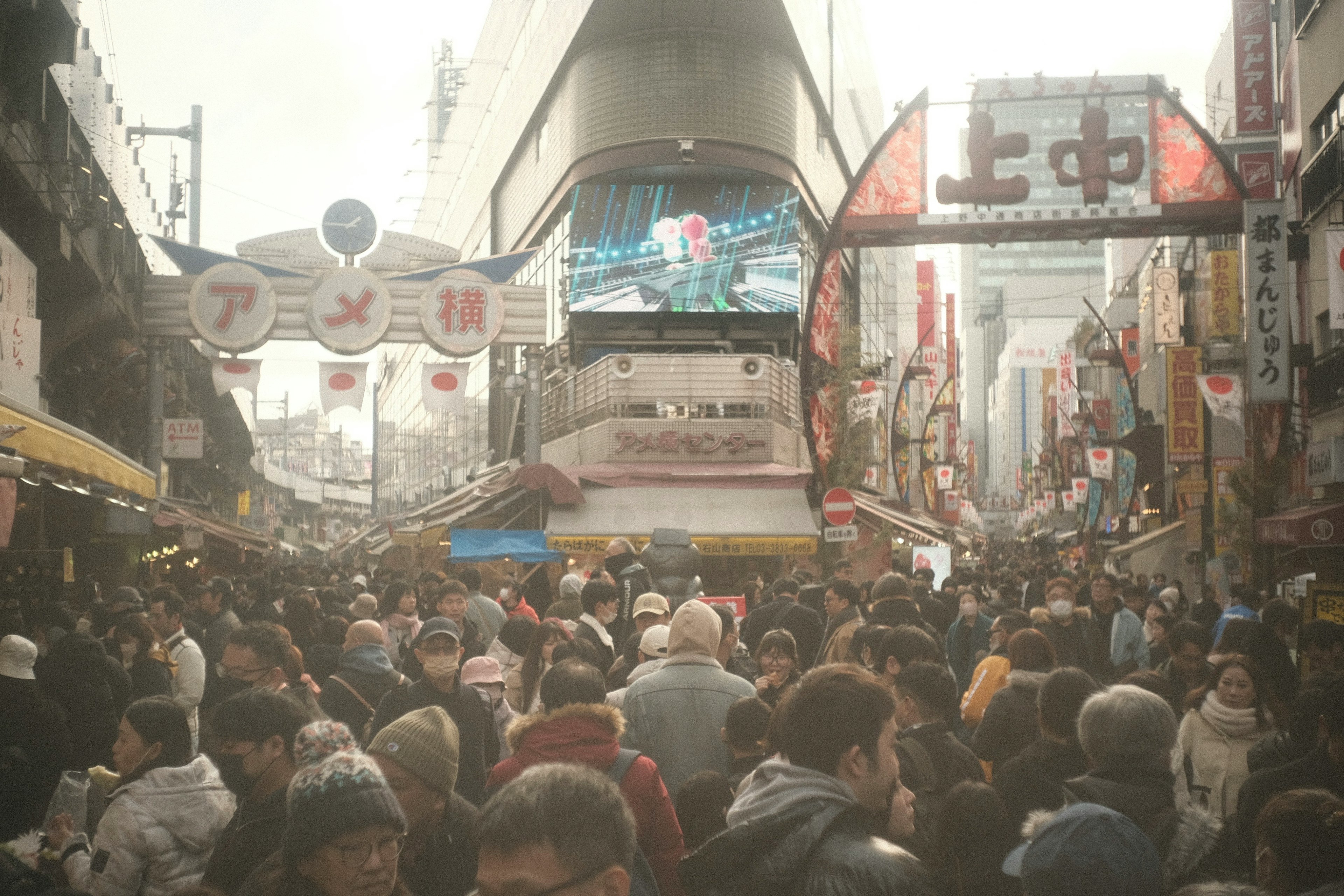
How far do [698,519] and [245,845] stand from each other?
2309cm

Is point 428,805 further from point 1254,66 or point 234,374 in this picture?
point 1254,66

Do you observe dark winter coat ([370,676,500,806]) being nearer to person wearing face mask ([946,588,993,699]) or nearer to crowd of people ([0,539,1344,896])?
crowd of people ([0,539,1344,896])

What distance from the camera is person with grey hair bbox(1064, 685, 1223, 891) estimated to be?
3.74 m

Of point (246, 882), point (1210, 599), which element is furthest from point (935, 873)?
point (1210, 599)

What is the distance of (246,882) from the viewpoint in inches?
130

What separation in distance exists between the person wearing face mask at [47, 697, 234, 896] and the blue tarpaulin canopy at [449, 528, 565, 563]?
1446 centimetres

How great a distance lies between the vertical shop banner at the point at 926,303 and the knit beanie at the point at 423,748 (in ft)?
257

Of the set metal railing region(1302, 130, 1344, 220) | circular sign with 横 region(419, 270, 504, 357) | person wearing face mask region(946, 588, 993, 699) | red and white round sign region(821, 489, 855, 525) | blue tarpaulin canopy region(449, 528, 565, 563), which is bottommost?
person wearing face mask region(946, 588, 993, 699)

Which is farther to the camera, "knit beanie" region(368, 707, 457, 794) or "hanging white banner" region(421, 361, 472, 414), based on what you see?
"hanging white banner" region(421, 361, 472, 414)

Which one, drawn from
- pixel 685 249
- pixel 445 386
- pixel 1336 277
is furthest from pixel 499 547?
pixel 685 249

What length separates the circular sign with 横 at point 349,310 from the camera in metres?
26.3

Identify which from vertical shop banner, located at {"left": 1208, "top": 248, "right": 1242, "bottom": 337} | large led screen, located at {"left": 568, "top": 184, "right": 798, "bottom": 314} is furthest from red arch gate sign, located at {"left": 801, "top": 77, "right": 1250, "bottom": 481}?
large led screen, located at {"left": 568, "top": 184, "right": 798, "bottom": 314}

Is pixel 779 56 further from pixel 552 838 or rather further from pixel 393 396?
pixel 393 396

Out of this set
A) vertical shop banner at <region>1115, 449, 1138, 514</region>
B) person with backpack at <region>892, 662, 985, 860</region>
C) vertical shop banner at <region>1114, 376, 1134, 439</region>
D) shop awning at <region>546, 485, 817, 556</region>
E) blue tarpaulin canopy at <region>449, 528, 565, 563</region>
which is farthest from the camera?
vertical shop banner at <region>1114, 376, 1134, 439</region>
